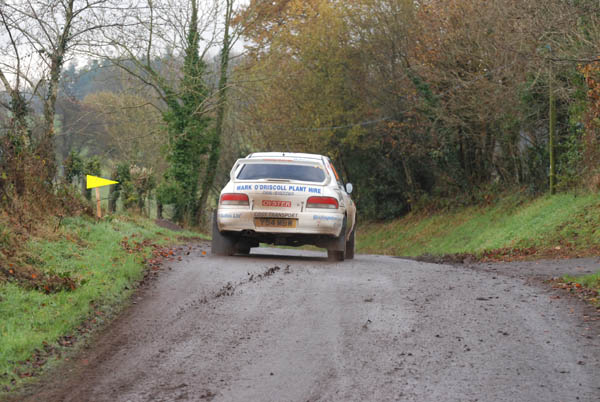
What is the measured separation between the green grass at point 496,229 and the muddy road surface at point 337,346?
10.4 meters

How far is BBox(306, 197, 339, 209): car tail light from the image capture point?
13.4 m

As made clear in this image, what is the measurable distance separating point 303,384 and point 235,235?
8.68m

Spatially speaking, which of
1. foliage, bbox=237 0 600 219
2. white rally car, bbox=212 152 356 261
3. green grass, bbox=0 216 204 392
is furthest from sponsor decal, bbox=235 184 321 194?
foliage, bbox=237 0 600 219

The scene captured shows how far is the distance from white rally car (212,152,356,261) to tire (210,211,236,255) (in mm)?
57

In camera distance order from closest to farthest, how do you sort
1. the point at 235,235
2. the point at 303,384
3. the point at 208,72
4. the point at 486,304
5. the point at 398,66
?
the point at 303,384, the point at 486,304, the point at 235,235, the point at 208,72, the point at 398,66

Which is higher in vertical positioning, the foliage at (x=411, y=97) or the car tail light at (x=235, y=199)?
the foliage at (x=411, y=97)

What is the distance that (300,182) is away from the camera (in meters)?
13.6

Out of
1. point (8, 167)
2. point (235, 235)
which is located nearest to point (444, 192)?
point (235, 235)

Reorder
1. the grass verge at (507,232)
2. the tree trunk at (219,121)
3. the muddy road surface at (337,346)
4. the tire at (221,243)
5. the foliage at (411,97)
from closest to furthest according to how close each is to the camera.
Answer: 1. the muddy road surface at (337,346)
2. the tire at (221,243)
3. the grass verge at (507,232)
4. the foliage at (411,97)
5. the tree trunk at (219,121)

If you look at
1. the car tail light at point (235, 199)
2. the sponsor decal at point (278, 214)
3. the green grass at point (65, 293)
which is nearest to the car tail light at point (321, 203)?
the sponsor decal at point (278, 214)

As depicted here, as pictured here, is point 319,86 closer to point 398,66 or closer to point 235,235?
point 398,66

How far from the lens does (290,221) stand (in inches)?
525

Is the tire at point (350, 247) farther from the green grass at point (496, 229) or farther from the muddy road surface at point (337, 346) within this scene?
the green grass at point (496, 229)

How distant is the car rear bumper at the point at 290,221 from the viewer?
13344 mm
